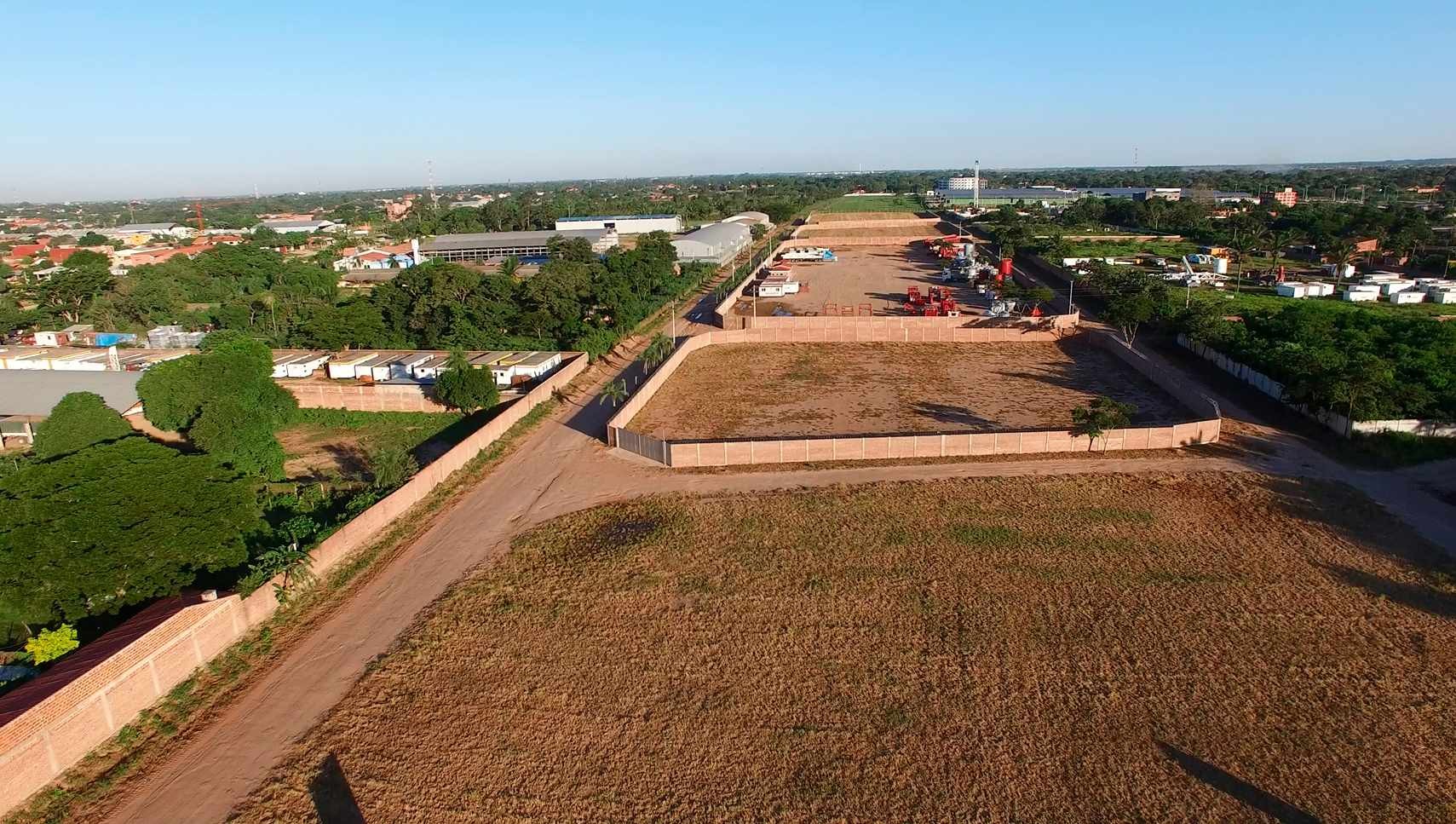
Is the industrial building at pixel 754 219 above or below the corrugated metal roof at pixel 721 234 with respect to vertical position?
above

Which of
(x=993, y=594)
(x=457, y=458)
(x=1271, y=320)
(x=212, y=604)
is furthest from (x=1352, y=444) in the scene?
(x=212, y=604)

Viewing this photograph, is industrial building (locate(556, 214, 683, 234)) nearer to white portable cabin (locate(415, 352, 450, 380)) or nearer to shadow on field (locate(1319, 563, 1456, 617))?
white portable cabin (locate(415, 352, 450, 380))

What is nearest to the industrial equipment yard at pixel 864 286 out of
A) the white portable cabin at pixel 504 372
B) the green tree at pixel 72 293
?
the white portable cabin at pixel 504 372

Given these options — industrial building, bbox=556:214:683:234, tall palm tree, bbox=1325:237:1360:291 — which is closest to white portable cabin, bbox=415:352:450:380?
tall palm tree, bbox=1325:237:1360:291

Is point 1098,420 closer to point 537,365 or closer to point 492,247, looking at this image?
Answer: point 537,365

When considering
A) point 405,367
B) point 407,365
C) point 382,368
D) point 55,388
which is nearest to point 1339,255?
point 407,365

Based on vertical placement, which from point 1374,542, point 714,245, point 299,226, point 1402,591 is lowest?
point 1402,591

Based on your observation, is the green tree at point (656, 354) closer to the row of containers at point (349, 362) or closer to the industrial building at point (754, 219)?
the row of containers at point (349, 362)
